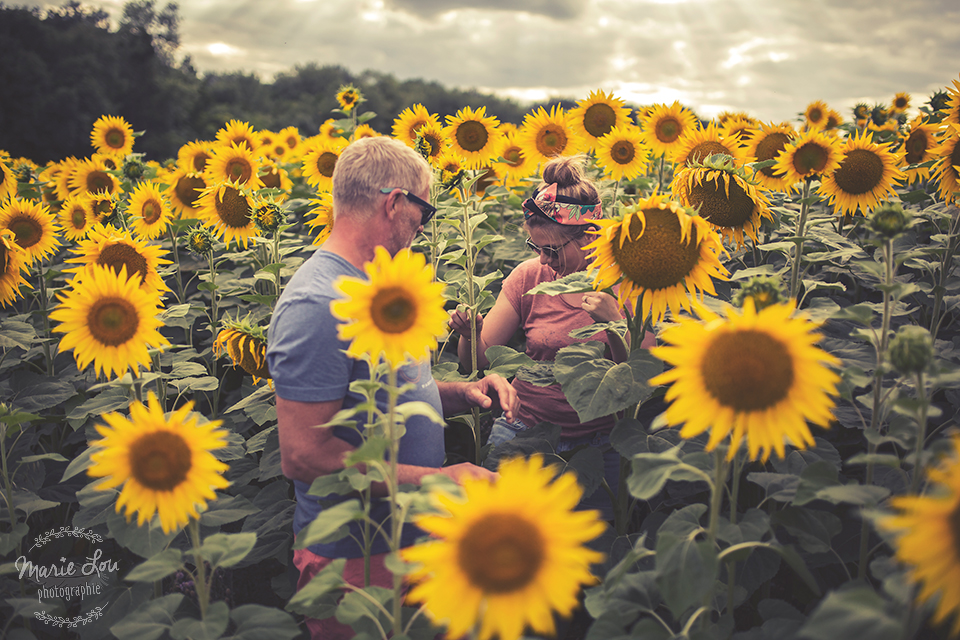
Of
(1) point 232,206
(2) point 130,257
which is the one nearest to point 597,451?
(2) point 130,257

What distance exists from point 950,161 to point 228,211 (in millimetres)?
4573

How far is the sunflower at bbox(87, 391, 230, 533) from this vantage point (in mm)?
1571

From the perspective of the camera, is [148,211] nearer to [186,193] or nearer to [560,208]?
[186,193]

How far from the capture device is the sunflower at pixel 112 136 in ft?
22.6

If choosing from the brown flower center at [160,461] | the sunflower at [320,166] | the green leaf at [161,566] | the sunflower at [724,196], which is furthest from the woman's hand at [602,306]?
the sunflower at [320,166]

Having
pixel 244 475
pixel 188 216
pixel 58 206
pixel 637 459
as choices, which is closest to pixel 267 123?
pixel 58 206

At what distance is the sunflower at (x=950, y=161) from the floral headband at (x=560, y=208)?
1879mm

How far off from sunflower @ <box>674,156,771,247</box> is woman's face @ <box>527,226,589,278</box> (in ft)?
2.14

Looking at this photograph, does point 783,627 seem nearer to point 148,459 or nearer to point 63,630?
point 148,459

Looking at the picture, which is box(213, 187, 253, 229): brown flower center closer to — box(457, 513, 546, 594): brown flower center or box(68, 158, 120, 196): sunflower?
box(68, 158, 120, 196): sunflower

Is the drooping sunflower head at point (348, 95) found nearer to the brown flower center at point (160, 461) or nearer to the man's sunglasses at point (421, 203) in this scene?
the man's sunglasses at point (421, 203)

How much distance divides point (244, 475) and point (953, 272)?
4290 millimetres

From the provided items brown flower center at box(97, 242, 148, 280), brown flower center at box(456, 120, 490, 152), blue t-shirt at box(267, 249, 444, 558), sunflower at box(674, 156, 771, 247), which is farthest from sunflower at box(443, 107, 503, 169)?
blue t-shirt at box(267, 249, 444, 558)

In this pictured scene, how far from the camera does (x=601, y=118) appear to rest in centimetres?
525
